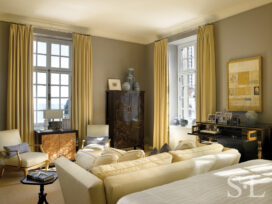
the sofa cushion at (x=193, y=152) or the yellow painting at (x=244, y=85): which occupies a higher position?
the yellow painting at (x=244, y=85)

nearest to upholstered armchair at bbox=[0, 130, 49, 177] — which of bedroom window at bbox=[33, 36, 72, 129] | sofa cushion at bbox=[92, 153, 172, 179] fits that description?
bedroom window at bbox=[33, 36, 72, 129]

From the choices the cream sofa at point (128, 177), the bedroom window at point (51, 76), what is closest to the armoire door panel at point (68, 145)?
the bedroom window at point (51, 76)

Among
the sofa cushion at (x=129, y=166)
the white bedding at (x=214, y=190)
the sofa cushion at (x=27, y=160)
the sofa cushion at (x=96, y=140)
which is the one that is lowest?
the sofa cushion at (x=27, y=160)

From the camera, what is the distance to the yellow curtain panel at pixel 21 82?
185 inches

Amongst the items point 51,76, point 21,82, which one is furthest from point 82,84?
point 21,82

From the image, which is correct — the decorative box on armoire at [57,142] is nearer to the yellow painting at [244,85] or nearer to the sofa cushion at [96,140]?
the sofa cushion at [96,140]

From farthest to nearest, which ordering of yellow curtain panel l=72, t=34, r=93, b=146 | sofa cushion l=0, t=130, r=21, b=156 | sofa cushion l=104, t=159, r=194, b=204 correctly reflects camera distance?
yellow curtain panel l=72, t=34, r=93, b=146 < sofa cushion l=0, t=130, r=21, b=156 < sofa cushion l=104, t=159, r=194, b=204

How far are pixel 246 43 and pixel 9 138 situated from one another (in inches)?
183

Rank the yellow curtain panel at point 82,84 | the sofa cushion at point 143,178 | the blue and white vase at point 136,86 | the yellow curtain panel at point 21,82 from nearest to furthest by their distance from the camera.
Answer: the sofa cushion at point 143,178
the yellow curtain panel at point 21,82
the yellow curtain panel at point 82,84
the blue and white vase at point 136,86

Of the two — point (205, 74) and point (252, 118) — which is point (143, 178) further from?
point (205, 74)

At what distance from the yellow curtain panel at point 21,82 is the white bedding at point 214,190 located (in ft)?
12.9

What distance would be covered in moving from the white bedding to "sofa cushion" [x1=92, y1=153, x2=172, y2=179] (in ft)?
1.05

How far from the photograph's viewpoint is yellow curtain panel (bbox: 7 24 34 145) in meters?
4.70

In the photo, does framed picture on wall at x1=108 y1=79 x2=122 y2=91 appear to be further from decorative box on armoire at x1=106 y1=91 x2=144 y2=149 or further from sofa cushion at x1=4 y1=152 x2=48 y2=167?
sofa cushion at x1=4 y1=152 x2=48 y2=167
